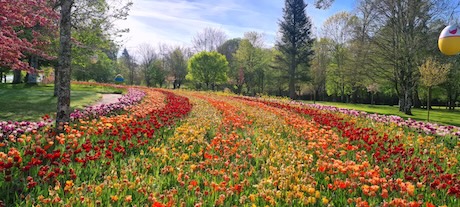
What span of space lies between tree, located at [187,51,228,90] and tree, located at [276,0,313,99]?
12233mm

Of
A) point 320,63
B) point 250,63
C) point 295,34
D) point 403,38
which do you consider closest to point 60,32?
point 403,38

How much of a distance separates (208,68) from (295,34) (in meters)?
15.6

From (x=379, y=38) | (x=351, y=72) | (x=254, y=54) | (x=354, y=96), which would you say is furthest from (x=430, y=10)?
(x=254, y=54)

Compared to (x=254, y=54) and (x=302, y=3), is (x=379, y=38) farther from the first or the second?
(x=254, y=54)

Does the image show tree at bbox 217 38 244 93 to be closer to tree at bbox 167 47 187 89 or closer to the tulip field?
tree at bbox 167 47 187 89

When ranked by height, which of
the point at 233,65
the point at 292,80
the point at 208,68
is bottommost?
the point at 292,80

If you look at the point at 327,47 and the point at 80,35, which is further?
the point at 327,47

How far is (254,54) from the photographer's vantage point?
54000mm

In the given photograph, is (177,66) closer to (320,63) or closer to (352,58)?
(320,63)

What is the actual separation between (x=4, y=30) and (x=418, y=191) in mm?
10513

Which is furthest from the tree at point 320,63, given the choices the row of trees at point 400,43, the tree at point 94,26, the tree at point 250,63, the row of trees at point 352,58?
the tree at point 94,26

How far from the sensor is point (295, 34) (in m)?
42.6

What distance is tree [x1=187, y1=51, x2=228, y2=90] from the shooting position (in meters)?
51.5

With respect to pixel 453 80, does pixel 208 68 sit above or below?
above
